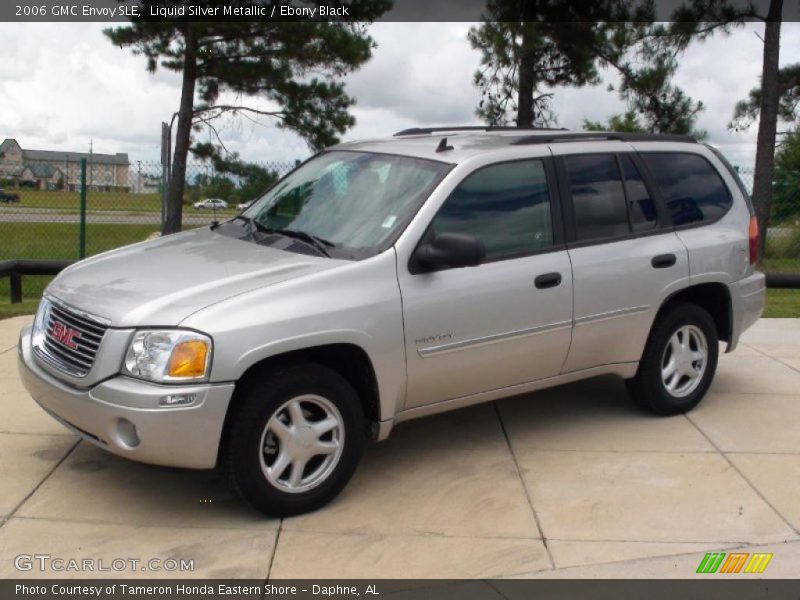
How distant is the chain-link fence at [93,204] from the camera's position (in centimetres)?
1362

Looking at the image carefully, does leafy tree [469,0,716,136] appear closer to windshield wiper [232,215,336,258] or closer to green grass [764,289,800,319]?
green grass [764,289,800,319]

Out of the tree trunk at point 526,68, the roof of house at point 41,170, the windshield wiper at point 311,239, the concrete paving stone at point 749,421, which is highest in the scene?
the tree trunk at point 526,68

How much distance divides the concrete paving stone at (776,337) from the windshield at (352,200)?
15.0 ft

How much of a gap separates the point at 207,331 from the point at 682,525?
8.18ft

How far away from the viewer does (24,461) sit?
529cm

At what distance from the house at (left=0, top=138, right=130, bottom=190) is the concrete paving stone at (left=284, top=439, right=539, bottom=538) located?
920 cm

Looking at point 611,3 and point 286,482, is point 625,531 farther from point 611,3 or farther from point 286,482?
point 611,3

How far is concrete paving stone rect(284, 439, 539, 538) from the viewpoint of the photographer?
4598mm

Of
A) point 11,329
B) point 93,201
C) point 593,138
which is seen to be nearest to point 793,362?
point 593,138

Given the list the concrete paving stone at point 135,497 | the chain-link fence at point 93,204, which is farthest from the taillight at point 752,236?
the chain-link fence at point 93,204

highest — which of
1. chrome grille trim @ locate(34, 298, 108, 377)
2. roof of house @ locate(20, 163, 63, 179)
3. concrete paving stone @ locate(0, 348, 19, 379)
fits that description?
roof of house @ locate(20, 163, 63, 179)

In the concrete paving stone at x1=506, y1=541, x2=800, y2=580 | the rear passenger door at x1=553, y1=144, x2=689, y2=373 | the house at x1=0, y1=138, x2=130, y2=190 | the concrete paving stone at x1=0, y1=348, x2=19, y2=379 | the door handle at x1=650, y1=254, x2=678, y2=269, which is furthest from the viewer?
the house at x1=0, y1=138, x2=130, y2=190
